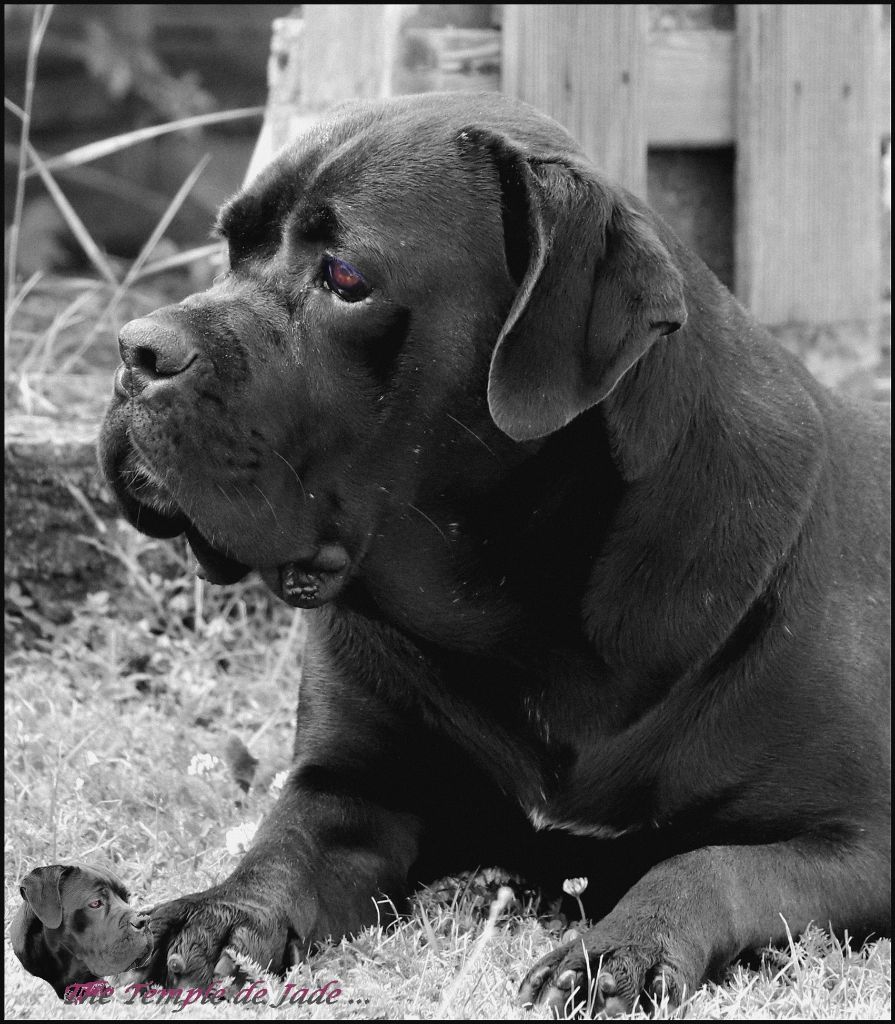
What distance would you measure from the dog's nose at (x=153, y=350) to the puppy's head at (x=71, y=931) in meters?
0.79

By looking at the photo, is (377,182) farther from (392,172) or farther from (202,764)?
(202,764)

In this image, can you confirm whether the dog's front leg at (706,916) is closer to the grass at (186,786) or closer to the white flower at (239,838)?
the grass at (186,786)

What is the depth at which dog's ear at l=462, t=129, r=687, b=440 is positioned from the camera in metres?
2.45

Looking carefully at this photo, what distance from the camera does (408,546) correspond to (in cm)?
274

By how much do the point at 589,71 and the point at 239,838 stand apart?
294 cm

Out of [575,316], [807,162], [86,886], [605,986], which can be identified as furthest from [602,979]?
[807,162]

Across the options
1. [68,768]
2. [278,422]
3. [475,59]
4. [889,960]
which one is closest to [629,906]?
[889,960]

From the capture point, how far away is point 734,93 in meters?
5.15

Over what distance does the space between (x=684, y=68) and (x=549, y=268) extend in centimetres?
292

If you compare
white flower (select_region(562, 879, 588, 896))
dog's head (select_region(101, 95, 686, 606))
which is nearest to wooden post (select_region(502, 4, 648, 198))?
dog's head (select_region(101, 95, 686, 606))

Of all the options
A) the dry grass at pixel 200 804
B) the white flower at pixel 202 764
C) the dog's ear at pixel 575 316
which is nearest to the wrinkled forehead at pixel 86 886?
the dry grass at pixel 200 804

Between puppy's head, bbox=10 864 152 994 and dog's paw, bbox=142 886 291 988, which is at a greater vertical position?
puppy's head, bbox=10 864 152 994

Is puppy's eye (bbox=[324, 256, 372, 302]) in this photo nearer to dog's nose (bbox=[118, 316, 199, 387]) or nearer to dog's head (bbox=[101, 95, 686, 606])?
dog's head (bbox=[101, 95, 686, 606])

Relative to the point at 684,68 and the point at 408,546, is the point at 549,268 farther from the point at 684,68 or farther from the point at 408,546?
the point at 684,68
